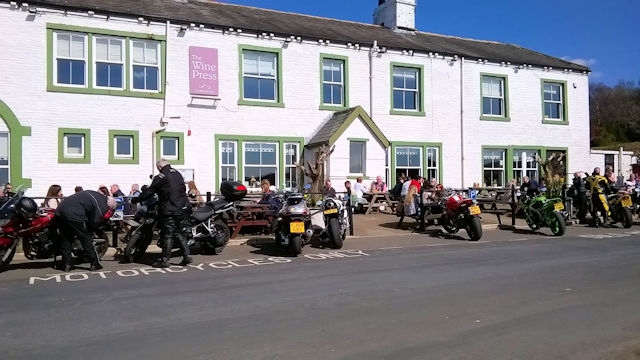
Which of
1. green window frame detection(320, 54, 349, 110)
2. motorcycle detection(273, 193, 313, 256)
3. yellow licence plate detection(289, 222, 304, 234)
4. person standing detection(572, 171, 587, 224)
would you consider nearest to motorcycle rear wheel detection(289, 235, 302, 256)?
motorcycle detection(273, 193, 313, 256)

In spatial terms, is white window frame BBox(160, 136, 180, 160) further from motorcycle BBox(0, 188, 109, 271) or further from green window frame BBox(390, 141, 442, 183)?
green window frame BBox(390, 141, 442, 183)

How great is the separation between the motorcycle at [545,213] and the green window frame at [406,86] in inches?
289

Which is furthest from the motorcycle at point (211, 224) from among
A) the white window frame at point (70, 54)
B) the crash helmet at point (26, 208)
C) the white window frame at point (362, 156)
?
the white window frame at point (362, 156)

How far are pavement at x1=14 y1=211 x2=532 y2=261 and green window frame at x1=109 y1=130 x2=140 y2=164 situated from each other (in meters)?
5.02

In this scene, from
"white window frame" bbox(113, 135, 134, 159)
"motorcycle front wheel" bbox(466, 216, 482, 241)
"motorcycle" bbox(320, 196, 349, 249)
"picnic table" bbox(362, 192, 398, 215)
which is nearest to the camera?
"motorcycle" bbox(320, 196, 349, 249)

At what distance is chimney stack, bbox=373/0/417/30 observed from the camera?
79.7 feet

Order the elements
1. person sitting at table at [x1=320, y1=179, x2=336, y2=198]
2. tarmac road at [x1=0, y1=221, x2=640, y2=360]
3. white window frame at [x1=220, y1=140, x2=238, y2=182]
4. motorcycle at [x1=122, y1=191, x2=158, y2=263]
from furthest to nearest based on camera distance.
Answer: white window frame at [x1=220, y1=140, x2=238, y2=182] → person sitting at table at [x1=320, y1=179, x2=336, y2=198] → motorcycle at [x1=122, y1=191, x2=158, y2=263] → tarmac road at [x1=0, y1=221, x2=640, y2=360]

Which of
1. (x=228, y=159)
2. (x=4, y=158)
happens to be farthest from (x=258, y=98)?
(x=4, y=158)

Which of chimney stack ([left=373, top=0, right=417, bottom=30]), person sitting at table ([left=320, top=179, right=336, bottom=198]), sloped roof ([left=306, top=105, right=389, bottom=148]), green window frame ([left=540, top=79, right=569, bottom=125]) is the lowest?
person sitting at table ([left=320, top=179, right=336, bottom=198])

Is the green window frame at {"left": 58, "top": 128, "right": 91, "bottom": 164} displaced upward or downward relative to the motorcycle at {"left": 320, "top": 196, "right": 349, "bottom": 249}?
upward

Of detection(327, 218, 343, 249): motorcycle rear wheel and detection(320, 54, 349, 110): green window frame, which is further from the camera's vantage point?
detection(320, 54, 349, 110): green window frame

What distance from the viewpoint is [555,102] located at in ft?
82.0

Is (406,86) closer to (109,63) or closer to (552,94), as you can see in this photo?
(552,94)

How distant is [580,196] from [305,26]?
462 inches
